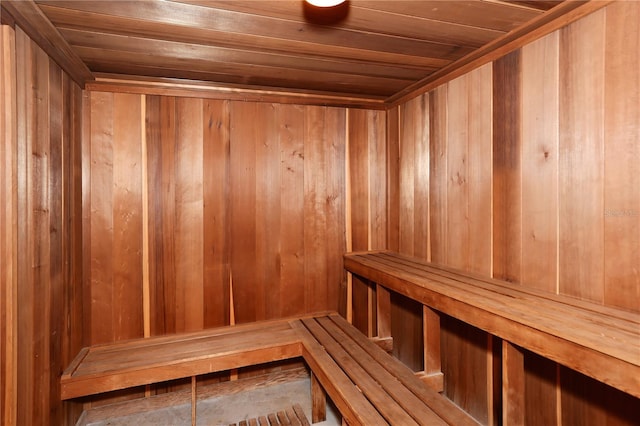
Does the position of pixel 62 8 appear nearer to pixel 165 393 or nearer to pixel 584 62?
pixel 584 62

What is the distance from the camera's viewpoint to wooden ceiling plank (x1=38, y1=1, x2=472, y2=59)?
4.25ft

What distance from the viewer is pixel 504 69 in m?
1.61

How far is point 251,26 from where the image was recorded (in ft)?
4.78

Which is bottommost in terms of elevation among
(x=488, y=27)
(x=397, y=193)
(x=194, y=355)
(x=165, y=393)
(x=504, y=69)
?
(x=165, y=393)

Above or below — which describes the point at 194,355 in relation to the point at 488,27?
below

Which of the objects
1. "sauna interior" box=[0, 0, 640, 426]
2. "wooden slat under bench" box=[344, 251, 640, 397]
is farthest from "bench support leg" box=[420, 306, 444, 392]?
"wooden slat under bench" box=[344, 251, 640, 397]

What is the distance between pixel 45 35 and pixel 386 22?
4.90ft

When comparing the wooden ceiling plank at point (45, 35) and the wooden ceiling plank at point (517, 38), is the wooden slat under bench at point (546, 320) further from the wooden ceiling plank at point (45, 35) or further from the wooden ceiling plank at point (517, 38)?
the wooden ceiling plank at point (45, 35)

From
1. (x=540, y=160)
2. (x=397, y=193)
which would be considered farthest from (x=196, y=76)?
(x=540, y=160)

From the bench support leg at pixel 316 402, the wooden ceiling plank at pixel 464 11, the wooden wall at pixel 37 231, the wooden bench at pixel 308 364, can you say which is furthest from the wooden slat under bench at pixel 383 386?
the wooden ceiling plank at pixel 464 11

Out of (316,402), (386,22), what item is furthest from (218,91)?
(316,402)

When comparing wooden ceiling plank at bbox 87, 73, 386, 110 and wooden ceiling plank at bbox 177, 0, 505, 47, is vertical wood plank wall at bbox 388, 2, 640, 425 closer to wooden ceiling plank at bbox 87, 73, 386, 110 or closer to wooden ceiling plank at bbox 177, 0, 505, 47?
wooden ceiling plank at bbox 177, 0, 505, 47

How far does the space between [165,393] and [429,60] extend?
266 cm

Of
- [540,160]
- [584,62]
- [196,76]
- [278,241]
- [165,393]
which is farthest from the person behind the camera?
[278,241]
